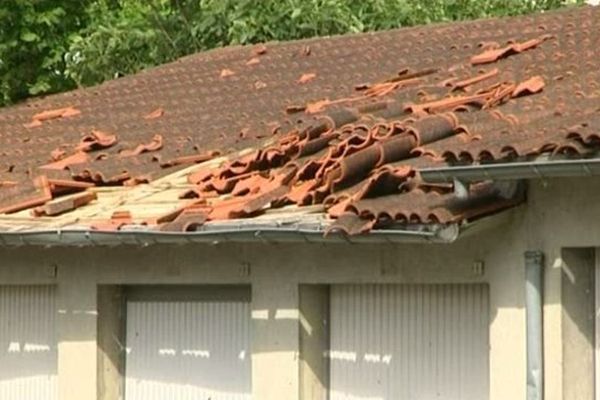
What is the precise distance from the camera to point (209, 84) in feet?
63.6

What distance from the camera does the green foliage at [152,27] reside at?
2470 centimetres

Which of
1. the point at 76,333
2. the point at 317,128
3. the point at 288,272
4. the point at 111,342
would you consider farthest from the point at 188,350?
the point at 317,128

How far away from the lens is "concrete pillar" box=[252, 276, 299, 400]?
514 inches

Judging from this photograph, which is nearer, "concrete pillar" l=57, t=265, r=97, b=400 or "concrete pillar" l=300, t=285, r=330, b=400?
"concrete pillar" l=300, t=285, r=330, b=400

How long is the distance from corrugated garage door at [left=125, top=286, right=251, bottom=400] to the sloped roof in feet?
2.89

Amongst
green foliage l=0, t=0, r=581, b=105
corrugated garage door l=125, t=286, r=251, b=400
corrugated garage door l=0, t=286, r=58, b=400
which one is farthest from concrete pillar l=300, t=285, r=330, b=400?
green foliage l=0, t=0, r=581, b=105

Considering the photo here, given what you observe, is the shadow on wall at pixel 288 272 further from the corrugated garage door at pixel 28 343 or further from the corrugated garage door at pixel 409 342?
the corrugated garage door at pixel 28 343

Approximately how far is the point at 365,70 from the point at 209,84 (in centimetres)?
225

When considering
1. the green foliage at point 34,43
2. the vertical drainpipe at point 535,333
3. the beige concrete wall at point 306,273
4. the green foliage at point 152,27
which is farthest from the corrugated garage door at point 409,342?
the green foliage at point 34,43

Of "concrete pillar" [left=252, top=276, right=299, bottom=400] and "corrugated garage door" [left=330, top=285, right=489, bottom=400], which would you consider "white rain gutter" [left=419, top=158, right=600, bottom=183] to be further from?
"concrete pillar" [left=252, top=276, right=299, bottom=400]

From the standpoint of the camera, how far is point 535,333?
36.2ft

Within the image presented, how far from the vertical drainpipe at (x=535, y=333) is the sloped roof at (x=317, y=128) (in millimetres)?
476

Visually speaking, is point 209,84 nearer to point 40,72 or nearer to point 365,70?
point 365,70

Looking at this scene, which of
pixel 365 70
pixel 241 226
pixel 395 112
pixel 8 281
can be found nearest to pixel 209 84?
pixel 365 70
